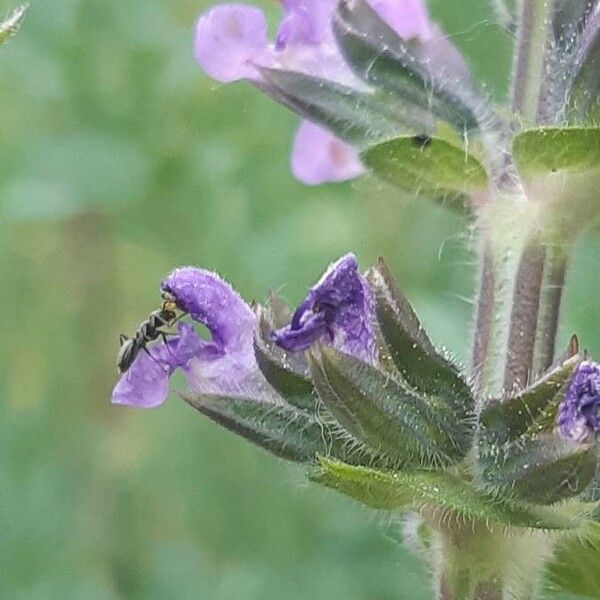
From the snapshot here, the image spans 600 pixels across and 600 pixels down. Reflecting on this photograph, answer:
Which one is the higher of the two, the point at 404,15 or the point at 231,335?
the point at 404,15

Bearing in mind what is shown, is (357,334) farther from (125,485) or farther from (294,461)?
(125,485)

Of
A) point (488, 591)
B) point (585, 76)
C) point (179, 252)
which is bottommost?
point (488, 591)

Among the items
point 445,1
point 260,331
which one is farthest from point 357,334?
point 445,1

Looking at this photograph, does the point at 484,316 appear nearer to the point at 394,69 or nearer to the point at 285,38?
the point at 394,69

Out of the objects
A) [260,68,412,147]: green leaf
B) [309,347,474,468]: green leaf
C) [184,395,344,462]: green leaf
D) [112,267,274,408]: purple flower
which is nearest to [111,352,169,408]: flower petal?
[112,267,274,408]: purple flower

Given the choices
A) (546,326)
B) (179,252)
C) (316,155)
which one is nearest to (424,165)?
(546,326)

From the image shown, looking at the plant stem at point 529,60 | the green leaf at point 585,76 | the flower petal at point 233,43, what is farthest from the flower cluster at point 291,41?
the green leaf at point 585,76
